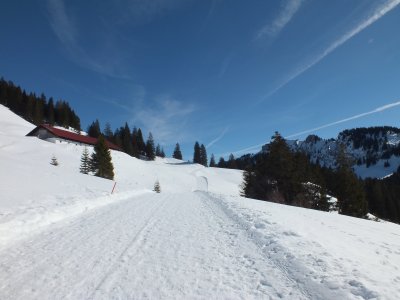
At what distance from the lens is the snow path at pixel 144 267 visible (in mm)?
4922

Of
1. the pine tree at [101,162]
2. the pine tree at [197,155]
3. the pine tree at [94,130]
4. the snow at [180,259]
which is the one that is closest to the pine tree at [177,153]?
the pine tree at [197,155]

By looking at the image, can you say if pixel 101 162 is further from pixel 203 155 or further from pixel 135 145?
pixel 203 155

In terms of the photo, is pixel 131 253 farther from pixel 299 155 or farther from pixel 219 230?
pixel 299 155

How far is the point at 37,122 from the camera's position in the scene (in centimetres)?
9844

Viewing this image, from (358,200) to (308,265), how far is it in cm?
3779

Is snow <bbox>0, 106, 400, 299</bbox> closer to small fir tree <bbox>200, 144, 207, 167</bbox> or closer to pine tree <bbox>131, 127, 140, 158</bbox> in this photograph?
pine tree <bbox>131, 127, 140, 158</bbox>

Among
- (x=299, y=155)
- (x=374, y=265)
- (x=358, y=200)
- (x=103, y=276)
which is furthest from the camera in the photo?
(x=299, y=155)

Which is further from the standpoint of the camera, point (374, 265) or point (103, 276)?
point (374, 265)

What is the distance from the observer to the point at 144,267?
605 centimetres

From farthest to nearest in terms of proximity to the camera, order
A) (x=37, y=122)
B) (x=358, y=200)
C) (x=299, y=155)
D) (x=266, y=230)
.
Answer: (x=37, y=122)
(x=299, y=155)
(x=358, y=200)
(x=266, y=230)

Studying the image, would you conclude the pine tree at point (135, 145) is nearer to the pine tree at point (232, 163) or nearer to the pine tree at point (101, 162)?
the pine tree at point (232, 163)

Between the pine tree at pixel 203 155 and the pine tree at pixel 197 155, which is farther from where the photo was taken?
the pine tree at pixel 203 155

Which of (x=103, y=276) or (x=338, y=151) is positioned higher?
(x=338, y=151)

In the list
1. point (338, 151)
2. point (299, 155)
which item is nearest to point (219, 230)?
point (299, 155)
